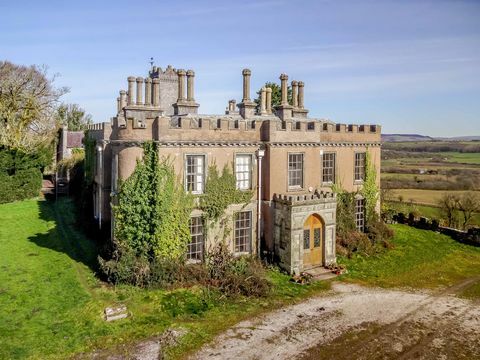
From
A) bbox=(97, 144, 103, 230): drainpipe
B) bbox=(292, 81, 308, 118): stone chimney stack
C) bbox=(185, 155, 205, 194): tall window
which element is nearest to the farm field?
bbox=(292, 81, 308, 118): stone chimney stack

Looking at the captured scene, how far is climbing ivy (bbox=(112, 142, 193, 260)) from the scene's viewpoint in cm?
1889

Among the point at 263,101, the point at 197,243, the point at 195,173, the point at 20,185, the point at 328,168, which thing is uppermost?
the point at 263,101

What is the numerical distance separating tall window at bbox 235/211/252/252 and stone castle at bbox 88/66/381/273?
0.06 meters

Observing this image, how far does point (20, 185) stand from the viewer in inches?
1464

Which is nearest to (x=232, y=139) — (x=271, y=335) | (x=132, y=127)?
(x=132, y=127)

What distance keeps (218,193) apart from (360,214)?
11.4 metres

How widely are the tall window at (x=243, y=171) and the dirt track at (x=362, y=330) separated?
23.7 ft

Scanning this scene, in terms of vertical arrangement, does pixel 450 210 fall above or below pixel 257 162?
below

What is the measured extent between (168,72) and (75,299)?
18.3 m

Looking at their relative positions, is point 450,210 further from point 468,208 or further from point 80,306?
point 80,306

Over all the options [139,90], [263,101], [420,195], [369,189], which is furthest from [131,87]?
[420,195]

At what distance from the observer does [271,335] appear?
1449 cm

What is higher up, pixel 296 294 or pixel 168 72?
pixel 168 72

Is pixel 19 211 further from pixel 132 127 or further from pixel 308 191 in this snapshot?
pixel 308 191
